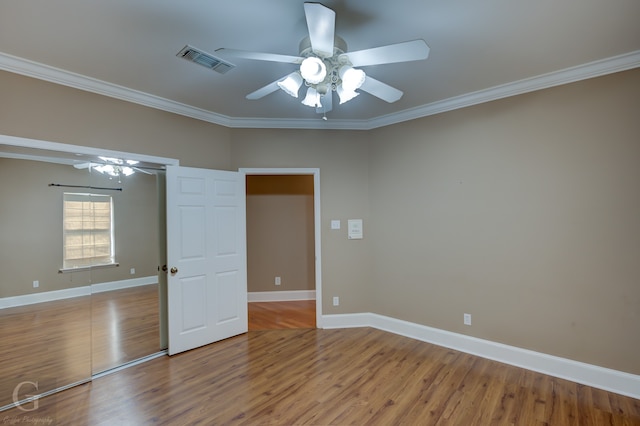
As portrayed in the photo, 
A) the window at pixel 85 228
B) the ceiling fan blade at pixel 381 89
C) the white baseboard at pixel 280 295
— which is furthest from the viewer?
the white baseboard at pixel 280 295

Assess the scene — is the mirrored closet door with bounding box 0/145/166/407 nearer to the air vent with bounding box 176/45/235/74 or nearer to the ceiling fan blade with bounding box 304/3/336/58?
the air vent with bounding box 176/45/235/74

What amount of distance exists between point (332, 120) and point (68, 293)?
3.73 m

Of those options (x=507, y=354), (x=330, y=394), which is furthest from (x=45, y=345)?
(x=507, y=354)

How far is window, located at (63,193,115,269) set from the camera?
3346 millimetres

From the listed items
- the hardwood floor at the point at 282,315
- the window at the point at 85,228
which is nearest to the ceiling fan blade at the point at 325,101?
the window at the point at 85,228

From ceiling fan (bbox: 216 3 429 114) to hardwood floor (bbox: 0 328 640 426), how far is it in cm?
243

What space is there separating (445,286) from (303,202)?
2996 mm

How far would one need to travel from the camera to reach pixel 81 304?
326 cm

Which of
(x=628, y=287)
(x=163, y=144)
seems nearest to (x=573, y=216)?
(x=628, y=287)

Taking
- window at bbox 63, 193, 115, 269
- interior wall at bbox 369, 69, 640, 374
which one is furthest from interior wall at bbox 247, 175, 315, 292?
window at bbox 63, 193, 115, 269

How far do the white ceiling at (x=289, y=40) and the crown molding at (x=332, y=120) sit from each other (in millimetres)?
11

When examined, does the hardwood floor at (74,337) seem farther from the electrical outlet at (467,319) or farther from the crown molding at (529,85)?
the crown molding at (529,85)

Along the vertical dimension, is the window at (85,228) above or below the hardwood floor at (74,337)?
above

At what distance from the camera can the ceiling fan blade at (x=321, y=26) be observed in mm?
1429
